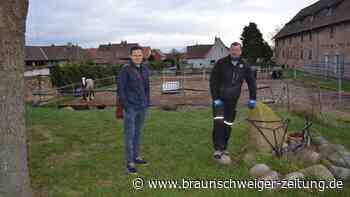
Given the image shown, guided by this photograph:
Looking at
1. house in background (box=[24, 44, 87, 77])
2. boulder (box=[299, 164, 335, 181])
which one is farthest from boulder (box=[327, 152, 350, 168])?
house in background (box=[24, 44, 87, 77])

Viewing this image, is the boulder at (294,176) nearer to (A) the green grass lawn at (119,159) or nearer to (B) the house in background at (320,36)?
(A) the green grass lawn at (119,159)

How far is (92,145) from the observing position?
6.01 m

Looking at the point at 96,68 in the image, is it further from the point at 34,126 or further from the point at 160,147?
the point at 160,147

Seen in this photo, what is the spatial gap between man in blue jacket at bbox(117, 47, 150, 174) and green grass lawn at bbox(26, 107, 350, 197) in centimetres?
50

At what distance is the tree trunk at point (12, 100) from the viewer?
314cm

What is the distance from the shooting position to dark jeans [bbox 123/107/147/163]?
438 cm

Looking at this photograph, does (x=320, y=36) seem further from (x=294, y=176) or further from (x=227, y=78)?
(x=294, y=176)

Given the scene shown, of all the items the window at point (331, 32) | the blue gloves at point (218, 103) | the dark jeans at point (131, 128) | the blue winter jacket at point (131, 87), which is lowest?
the dark jeans at point (131, 128)

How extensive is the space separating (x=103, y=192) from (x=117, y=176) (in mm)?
512

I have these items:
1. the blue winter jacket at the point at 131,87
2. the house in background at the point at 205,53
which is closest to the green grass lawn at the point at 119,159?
the blue winter jacket at the point at 131,87

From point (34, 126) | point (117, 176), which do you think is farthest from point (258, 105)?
point (34, 126)

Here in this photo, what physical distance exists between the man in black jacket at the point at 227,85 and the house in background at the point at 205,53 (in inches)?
2496

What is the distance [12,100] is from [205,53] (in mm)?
70035

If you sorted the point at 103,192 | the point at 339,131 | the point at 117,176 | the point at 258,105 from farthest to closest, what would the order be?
1. the point at 339,131
2. the point at 258,105
3. the point at 117,176
4. the point at 103,192
